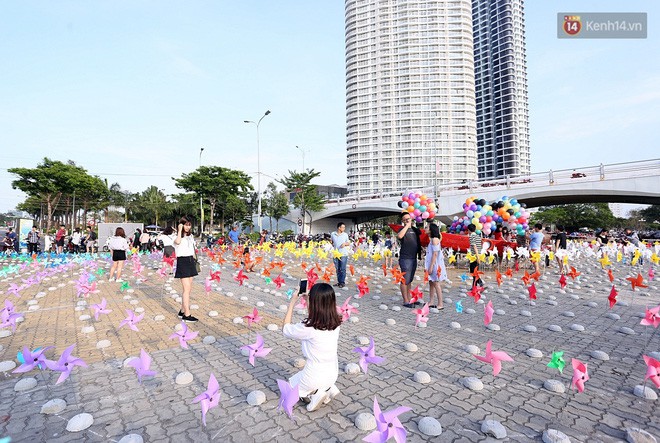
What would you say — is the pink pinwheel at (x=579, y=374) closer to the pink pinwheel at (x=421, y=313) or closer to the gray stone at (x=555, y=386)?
the gray stone at (x=555, y=386)

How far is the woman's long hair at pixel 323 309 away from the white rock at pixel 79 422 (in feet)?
6.07

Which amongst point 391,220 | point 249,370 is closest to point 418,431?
point 249,370

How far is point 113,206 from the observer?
54656 millimetres

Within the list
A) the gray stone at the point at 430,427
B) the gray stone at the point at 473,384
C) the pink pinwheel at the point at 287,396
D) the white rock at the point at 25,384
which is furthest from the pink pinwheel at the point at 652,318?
the white rock at the point at 25,384

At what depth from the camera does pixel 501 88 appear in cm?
10688

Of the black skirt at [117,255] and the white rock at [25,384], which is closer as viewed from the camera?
the white rock at [25,384]

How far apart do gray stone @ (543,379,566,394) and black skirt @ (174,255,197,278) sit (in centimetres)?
484

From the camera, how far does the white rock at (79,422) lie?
248cm

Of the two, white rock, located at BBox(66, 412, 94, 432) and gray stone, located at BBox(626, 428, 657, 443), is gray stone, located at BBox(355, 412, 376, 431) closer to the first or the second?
gray stone, located at BBox(626, 428, 657, 443)

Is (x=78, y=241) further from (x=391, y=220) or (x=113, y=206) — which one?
(x=391, y=220)

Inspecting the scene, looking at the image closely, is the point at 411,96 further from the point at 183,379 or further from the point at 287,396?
the point at 287,396

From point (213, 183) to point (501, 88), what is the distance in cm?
10327

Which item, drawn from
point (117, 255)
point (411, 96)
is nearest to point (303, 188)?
point (117, 255)

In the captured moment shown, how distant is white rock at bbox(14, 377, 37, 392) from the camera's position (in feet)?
10.3
